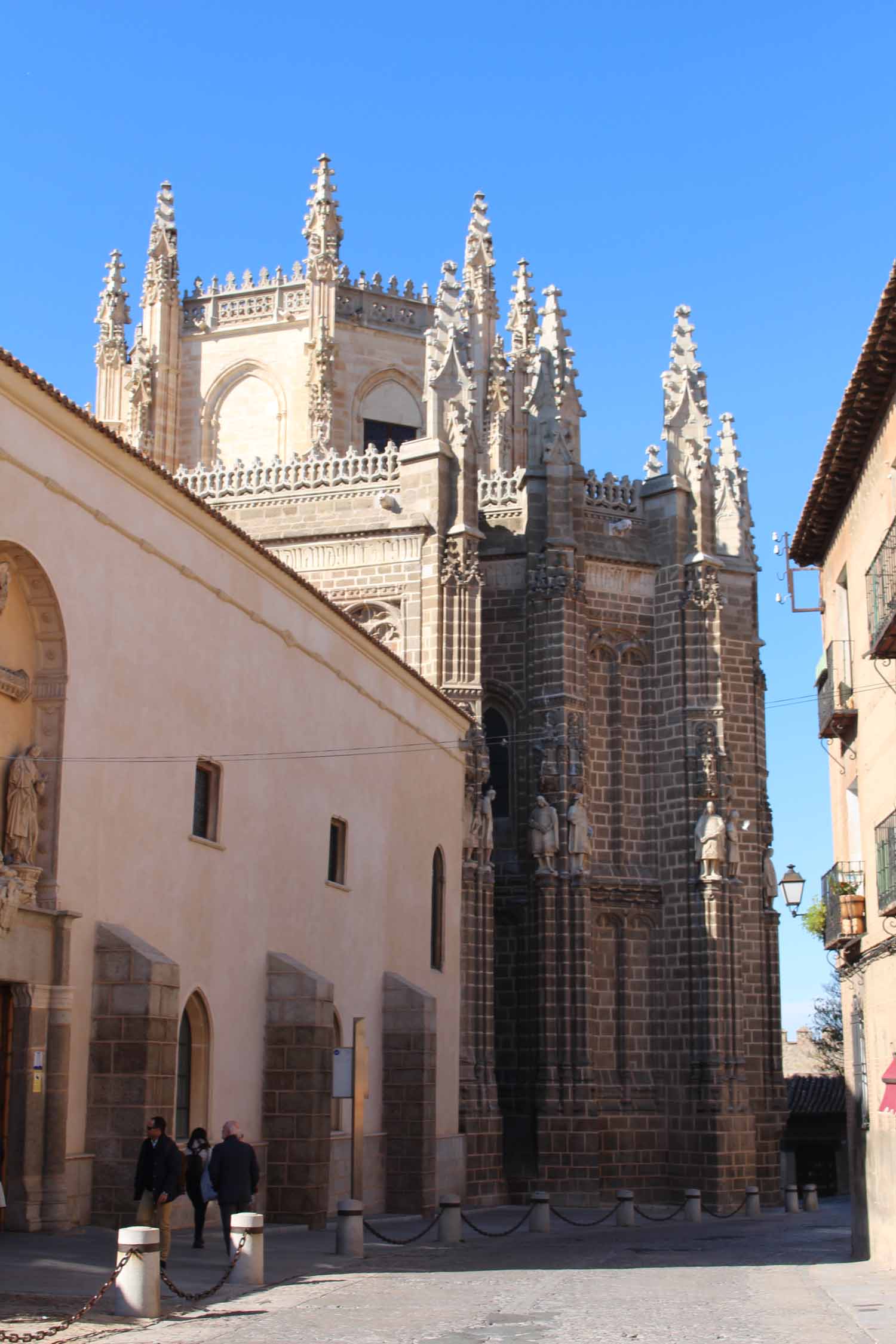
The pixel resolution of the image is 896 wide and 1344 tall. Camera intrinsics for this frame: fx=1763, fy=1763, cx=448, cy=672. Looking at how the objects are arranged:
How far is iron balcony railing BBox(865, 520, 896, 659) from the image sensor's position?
56.4 ft

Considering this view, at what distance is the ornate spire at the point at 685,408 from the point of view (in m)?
35.3

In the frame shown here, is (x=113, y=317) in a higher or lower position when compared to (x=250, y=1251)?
higher

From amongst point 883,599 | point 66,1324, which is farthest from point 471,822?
point 66,1324

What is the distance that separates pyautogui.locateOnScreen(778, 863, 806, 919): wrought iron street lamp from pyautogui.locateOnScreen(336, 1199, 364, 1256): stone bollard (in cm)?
884

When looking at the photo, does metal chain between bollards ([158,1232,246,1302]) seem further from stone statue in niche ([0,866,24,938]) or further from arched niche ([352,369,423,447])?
arched niche ([352,369,423,447])

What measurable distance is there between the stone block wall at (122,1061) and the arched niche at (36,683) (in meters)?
A: 1.09

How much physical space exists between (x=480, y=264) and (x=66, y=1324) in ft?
120

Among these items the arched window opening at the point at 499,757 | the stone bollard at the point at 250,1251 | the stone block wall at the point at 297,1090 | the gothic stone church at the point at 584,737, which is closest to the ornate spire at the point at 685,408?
the gothic stone church at the point at 584,737

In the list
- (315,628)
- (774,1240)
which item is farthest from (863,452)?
(774,1240)

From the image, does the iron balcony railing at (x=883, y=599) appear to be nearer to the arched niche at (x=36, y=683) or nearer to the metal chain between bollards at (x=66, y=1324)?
the arched niche at (x=36, y=683)

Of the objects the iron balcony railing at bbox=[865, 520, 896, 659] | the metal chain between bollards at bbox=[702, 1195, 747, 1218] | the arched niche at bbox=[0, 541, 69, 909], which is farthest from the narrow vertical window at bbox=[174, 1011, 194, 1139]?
the metal chain between bollards at bbox=[702, 1195, 747, 1218]

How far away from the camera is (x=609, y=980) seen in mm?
32531

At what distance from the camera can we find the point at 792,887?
24141 millimetres

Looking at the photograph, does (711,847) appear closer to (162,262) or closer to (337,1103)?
(337,1103)
